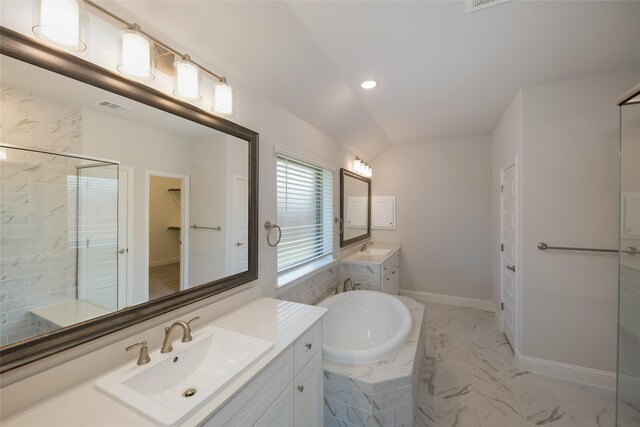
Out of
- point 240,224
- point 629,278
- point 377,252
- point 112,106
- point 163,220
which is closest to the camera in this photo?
point 112,106

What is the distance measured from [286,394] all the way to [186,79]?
157 centimetres

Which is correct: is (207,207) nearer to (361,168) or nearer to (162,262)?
(162,262)

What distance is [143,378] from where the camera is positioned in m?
0.96

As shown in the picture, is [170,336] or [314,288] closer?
[170,336]

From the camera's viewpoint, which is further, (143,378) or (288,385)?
→ (288,385)

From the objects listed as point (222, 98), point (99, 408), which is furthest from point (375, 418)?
point (222, 98)

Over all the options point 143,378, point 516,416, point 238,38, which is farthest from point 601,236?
point 143,378

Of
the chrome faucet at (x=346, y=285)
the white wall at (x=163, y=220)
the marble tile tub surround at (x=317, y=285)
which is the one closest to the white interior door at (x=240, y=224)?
the white wall at (x=163, y=220)

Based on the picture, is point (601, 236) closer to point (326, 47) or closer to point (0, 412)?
point (326, 47)

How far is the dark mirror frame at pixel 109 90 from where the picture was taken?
2.50ft

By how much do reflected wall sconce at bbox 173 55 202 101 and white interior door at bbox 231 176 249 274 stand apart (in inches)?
21.7

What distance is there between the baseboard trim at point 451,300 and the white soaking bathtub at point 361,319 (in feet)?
5.44

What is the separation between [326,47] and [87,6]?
1221mm

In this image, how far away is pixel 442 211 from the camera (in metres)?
3.84
